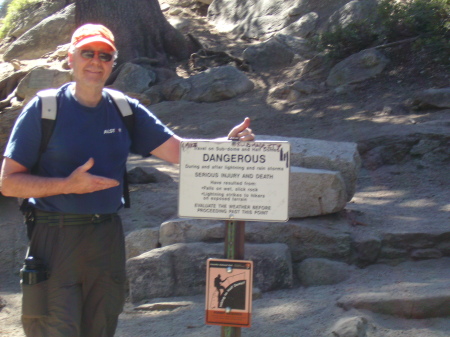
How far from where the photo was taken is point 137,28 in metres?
12.5

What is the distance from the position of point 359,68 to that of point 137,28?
4784 mm

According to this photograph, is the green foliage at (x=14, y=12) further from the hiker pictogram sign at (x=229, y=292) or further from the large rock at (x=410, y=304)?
the hiker pictogram sign at (x=229, y=292)

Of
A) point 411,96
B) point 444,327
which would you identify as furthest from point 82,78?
point 411,96

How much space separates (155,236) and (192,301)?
2.93 feet

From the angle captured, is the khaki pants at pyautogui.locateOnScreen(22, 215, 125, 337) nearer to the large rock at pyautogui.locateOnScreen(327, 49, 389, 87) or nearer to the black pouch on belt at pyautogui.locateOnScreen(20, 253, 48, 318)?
the black pouch on belt at pyautogui.locateOnScreen(20, 253, 48, 318)

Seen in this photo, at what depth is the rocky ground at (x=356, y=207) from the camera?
407 cm

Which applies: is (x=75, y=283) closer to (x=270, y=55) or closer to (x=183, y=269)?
(x=183, y=269)

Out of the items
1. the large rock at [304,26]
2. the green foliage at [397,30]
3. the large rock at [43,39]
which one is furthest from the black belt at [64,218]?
the large rock at [43,39]

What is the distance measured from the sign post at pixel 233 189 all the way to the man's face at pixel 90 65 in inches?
21.1

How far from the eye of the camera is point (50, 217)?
2904 millimetres

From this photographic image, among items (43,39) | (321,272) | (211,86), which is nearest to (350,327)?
(321,272)

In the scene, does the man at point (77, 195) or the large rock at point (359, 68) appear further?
the large rock at point (359, 68)

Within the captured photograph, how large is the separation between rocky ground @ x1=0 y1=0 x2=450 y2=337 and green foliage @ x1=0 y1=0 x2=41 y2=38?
860 cm

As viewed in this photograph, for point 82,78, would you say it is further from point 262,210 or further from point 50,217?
point 262,210
